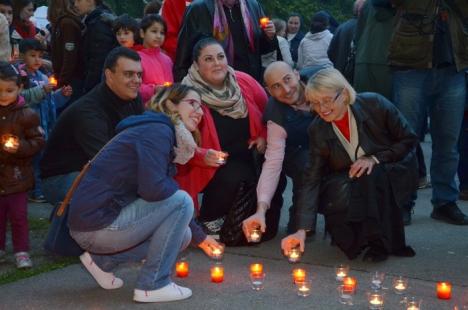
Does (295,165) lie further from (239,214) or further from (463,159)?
(463,159)

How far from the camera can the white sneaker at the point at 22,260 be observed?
5492 mm

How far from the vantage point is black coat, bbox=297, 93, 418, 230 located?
5.56m

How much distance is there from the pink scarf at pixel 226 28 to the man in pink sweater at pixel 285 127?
100 centimetres

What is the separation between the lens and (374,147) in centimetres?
558

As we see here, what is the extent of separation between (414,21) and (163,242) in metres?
2.85

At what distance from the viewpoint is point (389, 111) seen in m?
5.61

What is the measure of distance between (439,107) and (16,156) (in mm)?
3268

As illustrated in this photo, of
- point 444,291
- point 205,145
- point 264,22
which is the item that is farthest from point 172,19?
point 444,291

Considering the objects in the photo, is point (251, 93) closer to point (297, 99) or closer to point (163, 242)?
point (297, 99)

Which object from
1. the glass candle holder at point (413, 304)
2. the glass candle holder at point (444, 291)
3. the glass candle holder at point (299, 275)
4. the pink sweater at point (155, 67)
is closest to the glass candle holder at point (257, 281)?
the glass candle holder at point (299, 275)

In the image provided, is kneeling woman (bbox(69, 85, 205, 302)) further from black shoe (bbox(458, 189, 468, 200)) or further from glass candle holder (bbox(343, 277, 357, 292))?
black shoe (bbox(458, 189, 468, 200))

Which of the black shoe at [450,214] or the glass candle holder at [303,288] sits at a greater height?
the glass candle holder at [303,288]

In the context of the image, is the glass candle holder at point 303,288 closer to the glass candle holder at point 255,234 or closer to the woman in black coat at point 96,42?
the glass candle holder at point 255,234

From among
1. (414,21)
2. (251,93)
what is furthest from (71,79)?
(414,21)
